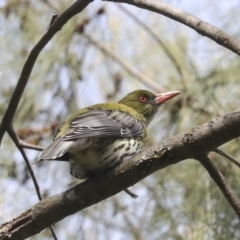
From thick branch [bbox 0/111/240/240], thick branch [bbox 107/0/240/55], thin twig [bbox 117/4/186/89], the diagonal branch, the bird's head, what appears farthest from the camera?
thin twig [bbox 117/4/186/89]

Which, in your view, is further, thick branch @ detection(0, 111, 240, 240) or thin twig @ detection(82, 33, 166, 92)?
thin twig @ detection(82, 33, 166, 92)

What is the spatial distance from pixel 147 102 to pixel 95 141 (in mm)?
750

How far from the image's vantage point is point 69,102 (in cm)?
286

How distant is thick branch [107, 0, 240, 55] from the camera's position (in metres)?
1.66

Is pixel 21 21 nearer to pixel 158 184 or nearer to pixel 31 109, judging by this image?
pixel 31 109

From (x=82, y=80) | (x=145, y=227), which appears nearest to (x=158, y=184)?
(x=145, y=227)

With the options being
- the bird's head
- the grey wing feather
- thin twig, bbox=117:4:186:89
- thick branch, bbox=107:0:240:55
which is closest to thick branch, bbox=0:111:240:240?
the grey wing feather

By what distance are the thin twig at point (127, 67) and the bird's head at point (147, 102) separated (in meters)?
0.32

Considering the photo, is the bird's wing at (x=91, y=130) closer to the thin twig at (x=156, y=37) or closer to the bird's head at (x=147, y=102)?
the bird's head at (x=147, y=102)

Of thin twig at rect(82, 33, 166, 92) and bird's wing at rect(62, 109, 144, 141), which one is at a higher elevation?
thin twig at rect(82, 33, 166, 92)

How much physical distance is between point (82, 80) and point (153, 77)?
367 millimetres

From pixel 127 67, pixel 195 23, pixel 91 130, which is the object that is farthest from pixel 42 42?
pixel 127 67

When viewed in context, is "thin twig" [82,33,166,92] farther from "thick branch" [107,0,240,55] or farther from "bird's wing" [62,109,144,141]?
"thick branch" [107,0,240,55]

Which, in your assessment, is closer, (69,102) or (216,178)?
(216,178)
